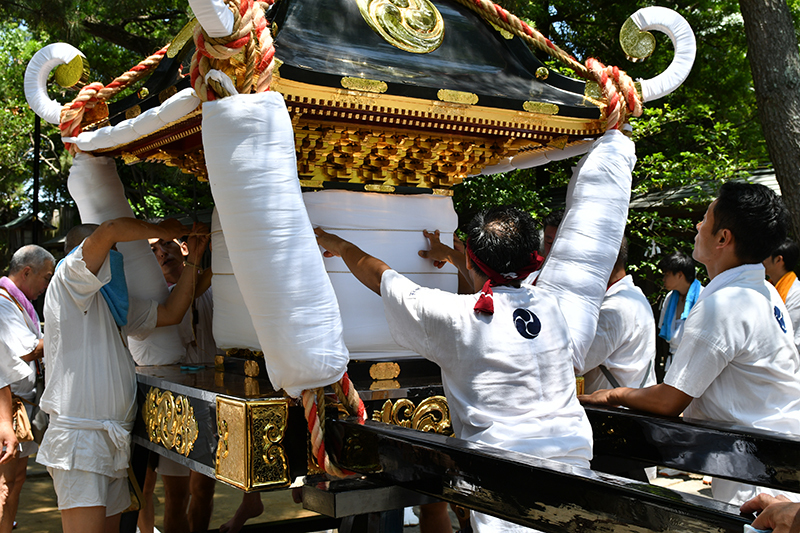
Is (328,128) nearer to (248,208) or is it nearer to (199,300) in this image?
(248,208)

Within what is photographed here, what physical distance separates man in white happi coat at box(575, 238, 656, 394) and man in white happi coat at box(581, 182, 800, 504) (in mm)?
820

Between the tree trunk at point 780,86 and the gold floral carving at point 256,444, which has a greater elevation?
the tree trunk at point 780,86

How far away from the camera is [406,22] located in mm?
2568

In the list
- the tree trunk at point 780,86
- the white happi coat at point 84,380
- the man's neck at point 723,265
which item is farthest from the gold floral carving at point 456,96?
the tree trunk at point 780,86

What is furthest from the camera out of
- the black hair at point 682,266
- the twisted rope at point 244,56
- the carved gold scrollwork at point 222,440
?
the black hair at point 682,266

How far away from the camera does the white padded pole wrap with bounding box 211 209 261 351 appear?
9.09ft

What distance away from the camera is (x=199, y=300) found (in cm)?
382

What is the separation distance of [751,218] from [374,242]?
137cm

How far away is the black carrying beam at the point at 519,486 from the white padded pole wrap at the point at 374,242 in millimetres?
664

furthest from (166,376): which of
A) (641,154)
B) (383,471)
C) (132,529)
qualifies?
(641,154)

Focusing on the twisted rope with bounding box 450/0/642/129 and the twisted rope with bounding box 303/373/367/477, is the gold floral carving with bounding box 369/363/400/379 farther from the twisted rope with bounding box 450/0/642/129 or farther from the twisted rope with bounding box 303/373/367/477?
the twisted rope with bounding box 450/0/642/129

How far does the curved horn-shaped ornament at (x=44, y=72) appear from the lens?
306cm

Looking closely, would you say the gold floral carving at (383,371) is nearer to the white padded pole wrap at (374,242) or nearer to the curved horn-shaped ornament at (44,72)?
the white padded pole wrap at (374,242)

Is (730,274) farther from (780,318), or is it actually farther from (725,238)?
(780,318)
